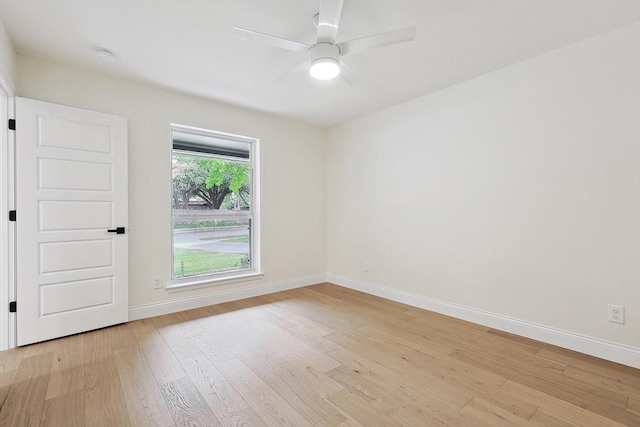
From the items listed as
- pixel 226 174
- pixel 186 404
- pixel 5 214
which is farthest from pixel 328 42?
pixel 5 214

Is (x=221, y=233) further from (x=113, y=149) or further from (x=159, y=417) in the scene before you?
(x=159, y=417)

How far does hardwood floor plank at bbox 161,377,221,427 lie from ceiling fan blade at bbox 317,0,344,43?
245 cm

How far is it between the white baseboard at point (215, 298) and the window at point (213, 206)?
205 millimetres

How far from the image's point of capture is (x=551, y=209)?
2.57m

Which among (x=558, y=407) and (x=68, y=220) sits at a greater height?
(x=68, y=220)

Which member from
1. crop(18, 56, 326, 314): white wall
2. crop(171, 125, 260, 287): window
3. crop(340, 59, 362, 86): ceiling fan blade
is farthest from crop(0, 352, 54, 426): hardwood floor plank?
crop(340, 59, 362, 86): ceiling fan blade

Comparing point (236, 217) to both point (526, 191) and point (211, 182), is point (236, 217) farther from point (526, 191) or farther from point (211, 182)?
point (526, 191)

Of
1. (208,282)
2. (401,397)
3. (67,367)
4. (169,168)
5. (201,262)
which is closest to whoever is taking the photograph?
(401,397)

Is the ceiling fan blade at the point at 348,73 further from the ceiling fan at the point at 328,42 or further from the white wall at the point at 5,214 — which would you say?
the white wall at the point at 5,214

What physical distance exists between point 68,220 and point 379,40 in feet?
10.1

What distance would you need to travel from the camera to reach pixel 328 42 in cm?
207

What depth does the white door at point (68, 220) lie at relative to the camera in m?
2.53

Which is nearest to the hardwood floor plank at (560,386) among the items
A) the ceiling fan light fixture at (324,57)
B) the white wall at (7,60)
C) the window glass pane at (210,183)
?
the ceiling fan light fixture at (324,57)

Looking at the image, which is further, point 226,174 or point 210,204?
point 226,174
